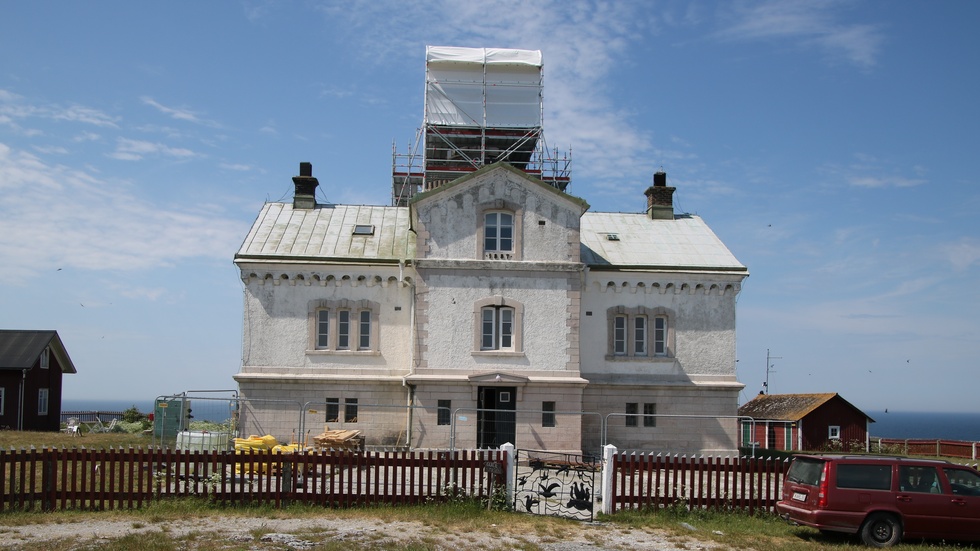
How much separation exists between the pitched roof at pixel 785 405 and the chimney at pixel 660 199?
1528 cm

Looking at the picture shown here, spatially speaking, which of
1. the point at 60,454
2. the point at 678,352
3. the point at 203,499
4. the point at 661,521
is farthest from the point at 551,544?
the point at 678,352

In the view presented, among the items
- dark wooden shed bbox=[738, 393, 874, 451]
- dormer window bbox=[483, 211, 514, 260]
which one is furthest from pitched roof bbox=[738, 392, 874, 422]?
dormer window bbox=[483, 211, 514, 260]

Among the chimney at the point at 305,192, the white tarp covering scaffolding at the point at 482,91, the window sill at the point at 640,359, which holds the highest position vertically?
the white tarp covering scaffolding at the point at 482,91

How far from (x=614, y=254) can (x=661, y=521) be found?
683 inches

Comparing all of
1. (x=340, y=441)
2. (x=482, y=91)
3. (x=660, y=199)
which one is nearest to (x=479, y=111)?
(x=482, y=91)

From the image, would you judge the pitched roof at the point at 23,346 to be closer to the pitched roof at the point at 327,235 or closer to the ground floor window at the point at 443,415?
the pitched roof at the point at 327,235

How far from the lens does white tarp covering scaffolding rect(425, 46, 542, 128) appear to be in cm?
4331

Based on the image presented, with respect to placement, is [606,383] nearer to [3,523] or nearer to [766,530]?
[766,530]

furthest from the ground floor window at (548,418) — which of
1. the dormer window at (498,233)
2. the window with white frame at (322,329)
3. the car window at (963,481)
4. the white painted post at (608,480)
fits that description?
the car window at (963,481)

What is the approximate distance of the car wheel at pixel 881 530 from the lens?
1628 cm

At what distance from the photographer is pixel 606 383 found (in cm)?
3256

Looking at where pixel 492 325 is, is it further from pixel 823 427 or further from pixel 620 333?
pixel 823 427

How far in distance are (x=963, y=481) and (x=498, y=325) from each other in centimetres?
1672

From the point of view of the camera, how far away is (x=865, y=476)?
16453mm
